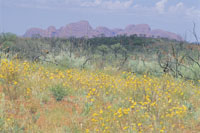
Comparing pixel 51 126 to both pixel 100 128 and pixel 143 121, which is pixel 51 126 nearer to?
pixel 100 128

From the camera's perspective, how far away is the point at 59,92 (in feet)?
19.4

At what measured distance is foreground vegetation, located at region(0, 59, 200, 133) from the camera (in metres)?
4.40

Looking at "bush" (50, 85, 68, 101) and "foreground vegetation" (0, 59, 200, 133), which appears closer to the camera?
"foreground vegetation" (0, 59, 200, 133)

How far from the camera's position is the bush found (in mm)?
5805

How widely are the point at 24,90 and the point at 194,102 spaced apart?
4164 millimetres

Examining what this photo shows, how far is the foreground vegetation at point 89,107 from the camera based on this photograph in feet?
14.4

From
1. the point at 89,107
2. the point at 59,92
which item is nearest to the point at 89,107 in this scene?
the point at 89,107

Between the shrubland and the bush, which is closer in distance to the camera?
the shrubland

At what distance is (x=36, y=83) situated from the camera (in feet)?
20.8

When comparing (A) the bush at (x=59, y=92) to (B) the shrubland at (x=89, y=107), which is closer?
(B) the shrubland at (x=89, y=107)

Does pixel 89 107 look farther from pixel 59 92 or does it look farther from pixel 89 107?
pixel 59 92

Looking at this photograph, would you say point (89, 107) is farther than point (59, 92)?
No

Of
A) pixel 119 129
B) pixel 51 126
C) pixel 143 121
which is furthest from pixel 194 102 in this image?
pixel 51 126

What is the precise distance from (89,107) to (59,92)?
1097mm
